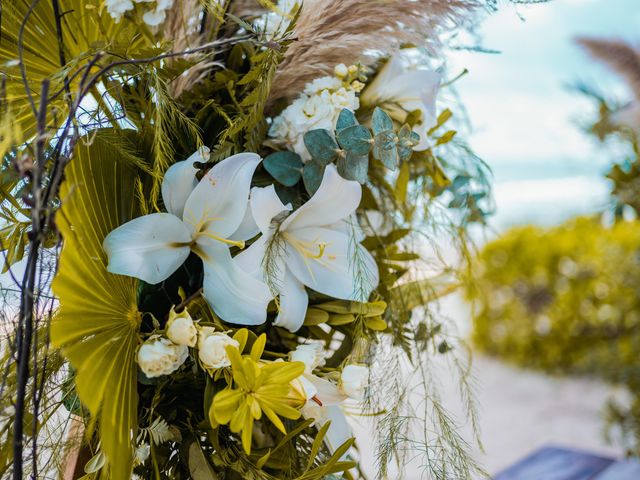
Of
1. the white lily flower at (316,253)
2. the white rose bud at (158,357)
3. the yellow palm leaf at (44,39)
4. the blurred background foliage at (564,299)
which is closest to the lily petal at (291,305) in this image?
the white lily flower at (316,253)

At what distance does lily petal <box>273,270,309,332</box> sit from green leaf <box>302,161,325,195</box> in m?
0.07

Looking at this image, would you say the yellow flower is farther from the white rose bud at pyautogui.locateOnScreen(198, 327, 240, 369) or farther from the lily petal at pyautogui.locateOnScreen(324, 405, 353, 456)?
the lily petal at pyautogui.locateOnScreen(324, 405, 353, 456)

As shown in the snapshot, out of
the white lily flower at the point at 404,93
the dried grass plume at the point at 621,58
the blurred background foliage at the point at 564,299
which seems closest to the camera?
the white lily flower at the point at 404,93

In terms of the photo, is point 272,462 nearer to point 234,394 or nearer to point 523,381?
point 234,394

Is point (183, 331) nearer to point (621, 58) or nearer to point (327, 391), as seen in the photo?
point (327, 391)

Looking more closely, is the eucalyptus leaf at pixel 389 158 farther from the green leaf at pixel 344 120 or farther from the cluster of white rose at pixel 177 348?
the cluster of white rose at pixel 177 348

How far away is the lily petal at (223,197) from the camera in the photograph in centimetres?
47

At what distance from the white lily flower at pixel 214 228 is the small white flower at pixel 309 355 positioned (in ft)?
0.14

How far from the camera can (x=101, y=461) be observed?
0.45m

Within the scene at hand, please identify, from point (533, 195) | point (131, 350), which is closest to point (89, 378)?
point (131, 350)

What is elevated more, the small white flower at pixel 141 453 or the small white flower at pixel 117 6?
the small white flower at pixel 117 6

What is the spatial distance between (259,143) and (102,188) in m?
0.16

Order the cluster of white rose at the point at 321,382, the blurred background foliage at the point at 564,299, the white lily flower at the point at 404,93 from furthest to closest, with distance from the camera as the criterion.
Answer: the blurred background foliage at the point at 564,299, the white lily flower at the point at 404,93, the cluster of white rose at the point at 321,382

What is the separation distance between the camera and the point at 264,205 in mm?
489
